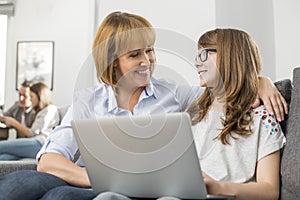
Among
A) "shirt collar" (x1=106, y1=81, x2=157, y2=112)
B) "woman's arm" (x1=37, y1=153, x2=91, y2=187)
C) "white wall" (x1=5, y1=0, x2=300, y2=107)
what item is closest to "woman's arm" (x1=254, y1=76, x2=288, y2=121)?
"shirt collar" (x1=106, y1=81, x2=157, y2=112)

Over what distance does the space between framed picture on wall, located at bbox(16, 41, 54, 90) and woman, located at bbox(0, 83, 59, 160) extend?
89 centimetres

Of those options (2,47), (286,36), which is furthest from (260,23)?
(2,47)

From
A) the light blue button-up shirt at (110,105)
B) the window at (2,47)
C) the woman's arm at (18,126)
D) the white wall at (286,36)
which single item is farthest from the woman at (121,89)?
the window at (2,47)

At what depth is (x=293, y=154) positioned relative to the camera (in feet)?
4.53

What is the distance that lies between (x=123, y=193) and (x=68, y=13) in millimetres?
4277

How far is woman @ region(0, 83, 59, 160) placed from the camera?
349 cm

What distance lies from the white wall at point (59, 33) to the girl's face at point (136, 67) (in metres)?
3.50

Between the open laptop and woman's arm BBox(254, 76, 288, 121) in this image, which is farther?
woman's arm BBox(254, 76, 288, 121)

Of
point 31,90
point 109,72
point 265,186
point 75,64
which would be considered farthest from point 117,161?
point 75,64

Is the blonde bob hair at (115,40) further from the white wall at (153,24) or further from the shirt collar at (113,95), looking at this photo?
the white wall at (153,24)

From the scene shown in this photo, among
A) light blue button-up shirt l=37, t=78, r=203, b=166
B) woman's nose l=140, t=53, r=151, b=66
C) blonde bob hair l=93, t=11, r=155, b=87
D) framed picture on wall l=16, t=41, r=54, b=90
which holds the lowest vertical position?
light blue button-up shirt l=37, t=78, r=203, b=166

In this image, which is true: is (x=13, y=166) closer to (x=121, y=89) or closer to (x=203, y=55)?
(x=121, y=89)

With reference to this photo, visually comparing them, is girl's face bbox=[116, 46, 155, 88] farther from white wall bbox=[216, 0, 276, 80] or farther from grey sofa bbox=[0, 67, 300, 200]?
white wall bbox=[216, 0, 276, 80]

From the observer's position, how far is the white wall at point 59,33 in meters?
5.21
